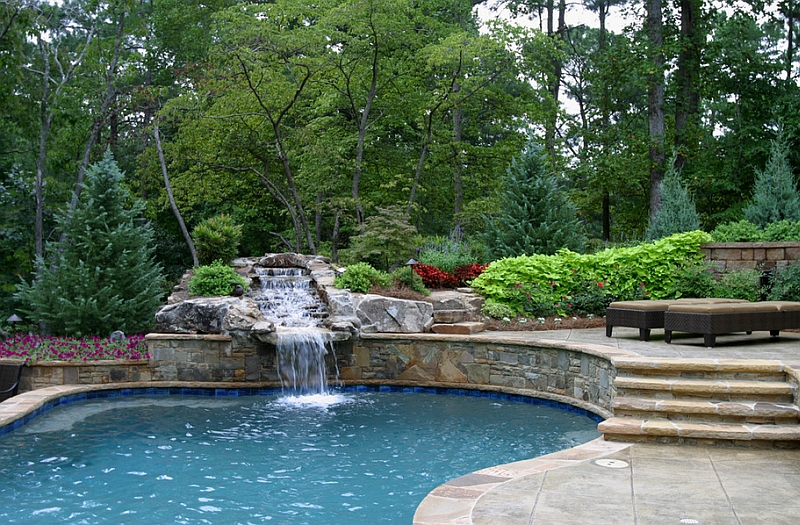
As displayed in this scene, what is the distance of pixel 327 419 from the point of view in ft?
27.1

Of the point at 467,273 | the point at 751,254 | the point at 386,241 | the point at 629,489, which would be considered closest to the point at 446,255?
the point at 467,273

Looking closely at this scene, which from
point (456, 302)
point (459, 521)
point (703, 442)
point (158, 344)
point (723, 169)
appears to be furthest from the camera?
point (723, 169)

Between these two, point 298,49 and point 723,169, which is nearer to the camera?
point 298,49

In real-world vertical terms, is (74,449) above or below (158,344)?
below

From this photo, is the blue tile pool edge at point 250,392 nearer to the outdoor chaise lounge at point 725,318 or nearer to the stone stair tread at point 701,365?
the outdoor chaise lounge at point 725,318

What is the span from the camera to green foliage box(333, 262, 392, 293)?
11.4 metres

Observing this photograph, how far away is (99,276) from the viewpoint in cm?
1165

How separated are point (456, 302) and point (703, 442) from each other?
5.56 metres

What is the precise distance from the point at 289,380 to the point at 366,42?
9290 mm

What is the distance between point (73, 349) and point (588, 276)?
320 inches

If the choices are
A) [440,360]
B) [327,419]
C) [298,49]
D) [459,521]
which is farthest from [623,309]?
[298,49]

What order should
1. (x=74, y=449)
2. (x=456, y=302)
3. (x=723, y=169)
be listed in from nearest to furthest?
(x=74, y=449) < (x=456, y=302) < (x=723, y=169)

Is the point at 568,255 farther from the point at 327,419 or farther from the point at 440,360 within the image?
the point at 327,419

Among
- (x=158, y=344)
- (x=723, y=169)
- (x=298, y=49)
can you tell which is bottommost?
(x=158, y=344)
